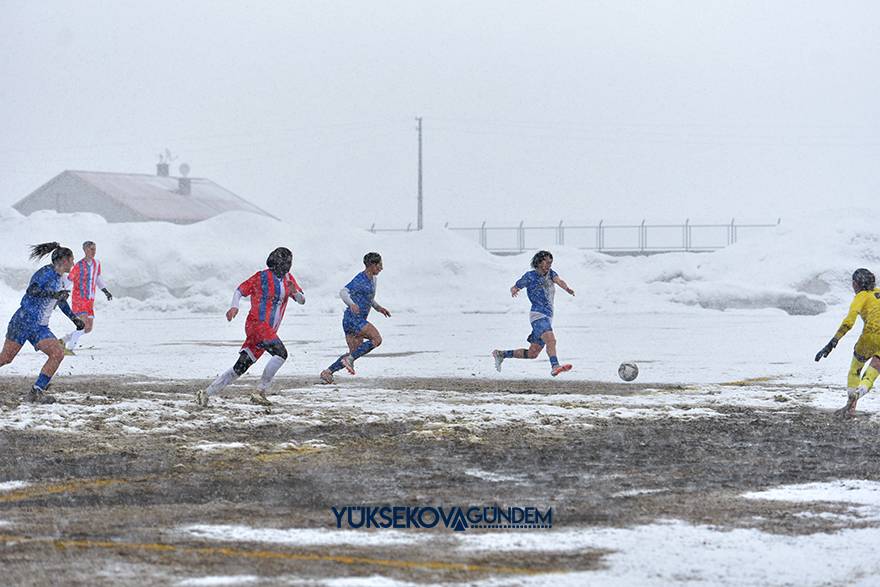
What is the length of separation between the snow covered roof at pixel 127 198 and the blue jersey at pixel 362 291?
56.1 metres

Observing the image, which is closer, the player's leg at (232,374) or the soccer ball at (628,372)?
the player's leg at (232,374)

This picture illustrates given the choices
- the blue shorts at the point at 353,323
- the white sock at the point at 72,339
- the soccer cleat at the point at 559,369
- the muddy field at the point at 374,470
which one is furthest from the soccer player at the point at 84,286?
the soccer cleat at the point at 559,369

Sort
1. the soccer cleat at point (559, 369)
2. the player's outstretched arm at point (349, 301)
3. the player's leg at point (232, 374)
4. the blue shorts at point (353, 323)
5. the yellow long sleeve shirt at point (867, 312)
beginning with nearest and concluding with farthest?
the yellow long sleeve shirt at point (867, 312)
the player's leg at point (232, 374)
the player's outstretched arm at point (349, 301)
the blue shorts at point (353, 323)
the soccer cleat at point (559, 369)

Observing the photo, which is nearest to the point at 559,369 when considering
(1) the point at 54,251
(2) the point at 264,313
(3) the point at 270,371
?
(3) the point at 270,371

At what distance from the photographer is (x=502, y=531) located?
6.18 metres

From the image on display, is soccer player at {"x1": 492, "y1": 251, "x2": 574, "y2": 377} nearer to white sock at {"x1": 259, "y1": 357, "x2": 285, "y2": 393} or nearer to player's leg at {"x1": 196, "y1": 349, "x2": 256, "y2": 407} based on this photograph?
white sock at {"x1": 259, "y1": 357, "x2": 285, "y2": 393}

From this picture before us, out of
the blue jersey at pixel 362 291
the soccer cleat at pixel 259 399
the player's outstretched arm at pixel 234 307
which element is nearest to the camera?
the player's outstretched arm at pixel 234 307

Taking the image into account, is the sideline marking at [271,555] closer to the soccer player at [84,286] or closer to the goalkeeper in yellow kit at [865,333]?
the goalkeeper in yellow kit at [865,333]

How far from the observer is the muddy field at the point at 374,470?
5559 mm

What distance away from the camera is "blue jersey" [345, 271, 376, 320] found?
1482cm

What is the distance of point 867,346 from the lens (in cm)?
1162

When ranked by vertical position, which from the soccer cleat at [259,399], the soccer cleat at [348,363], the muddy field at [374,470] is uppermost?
the soccer cleat at [348,363]

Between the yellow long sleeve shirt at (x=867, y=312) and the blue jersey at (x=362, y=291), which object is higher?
the blue jersey at (x=362, y=291)

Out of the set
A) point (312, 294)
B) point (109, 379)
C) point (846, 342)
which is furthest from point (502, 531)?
point (312, 294)
